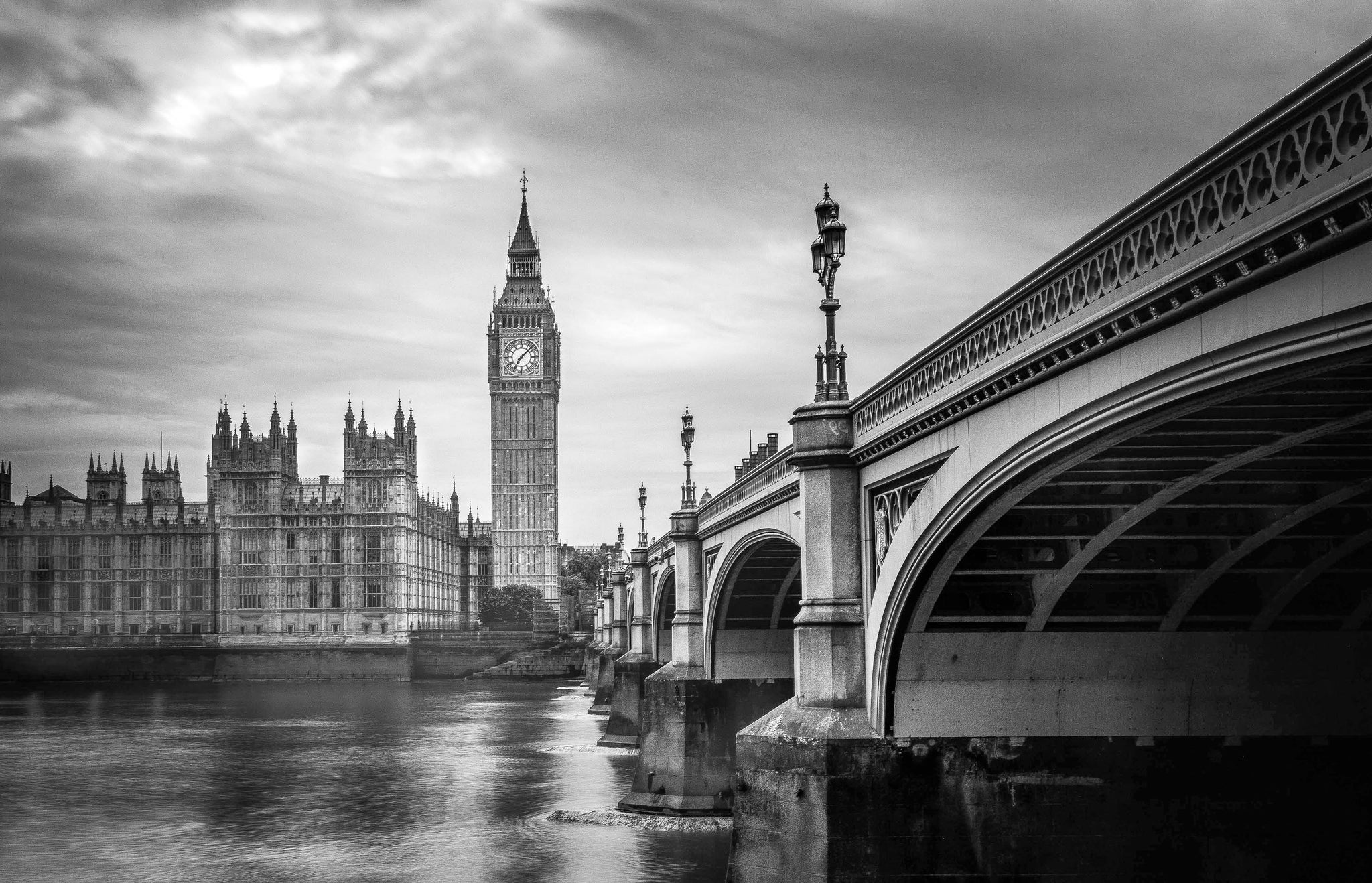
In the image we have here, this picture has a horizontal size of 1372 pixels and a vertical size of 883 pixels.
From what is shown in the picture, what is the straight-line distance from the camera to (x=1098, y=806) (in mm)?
17156

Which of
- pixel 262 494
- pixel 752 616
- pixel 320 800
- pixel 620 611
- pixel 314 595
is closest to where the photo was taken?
Answer: pixel 752 616

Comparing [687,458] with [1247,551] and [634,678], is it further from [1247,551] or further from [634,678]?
[1247,551]

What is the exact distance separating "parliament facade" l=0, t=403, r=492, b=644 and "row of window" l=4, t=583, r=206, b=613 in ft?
0.41

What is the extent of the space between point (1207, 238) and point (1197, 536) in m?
7.77

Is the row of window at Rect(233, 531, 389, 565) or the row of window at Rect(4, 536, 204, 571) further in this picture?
the row of window at Rect(4, 536, 204, 571)

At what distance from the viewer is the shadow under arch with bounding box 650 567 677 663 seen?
50000 mm

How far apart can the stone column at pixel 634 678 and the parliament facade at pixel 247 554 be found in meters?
77.1

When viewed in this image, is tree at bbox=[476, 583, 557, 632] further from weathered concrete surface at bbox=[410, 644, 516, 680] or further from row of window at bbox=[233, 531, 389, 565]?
weathered concrete surface at bbox=[410, 644, 516, 680]

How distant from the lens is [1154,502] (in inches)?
603

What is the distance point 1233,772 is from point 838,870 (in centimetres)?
489

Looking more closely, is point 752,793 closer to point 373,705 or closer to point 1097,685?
point 1097,685

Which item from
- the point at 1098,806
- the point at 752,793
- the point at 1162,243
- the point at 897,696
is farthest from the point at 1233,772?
the point at 1162,243

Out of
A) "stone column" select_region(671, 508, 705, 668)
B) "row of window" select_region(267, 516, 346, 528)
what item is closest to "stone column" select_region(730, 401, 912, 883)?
"stone column" select_region(671, 508, 705, 668)

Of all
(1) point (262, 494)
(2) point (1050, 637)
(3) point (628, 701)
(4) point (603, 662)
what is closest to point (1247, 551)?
(2) point (1050, 637)
